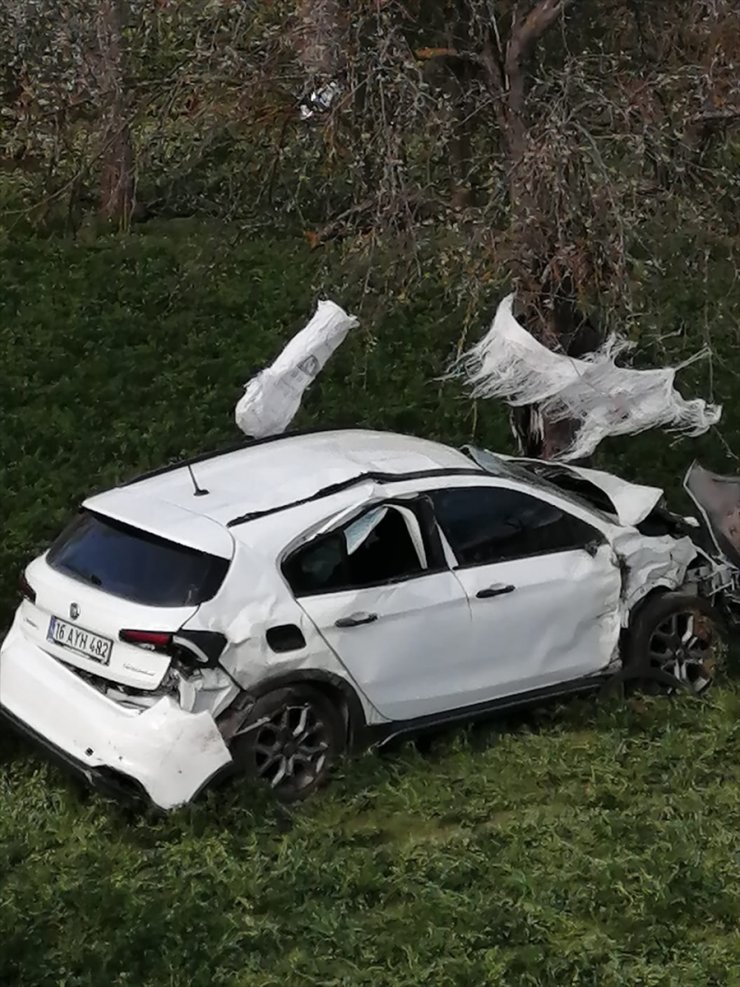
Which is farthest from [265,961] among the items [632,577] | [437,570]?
[632,577]

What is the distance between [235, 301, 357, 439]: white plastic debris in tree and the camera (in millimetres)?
7164

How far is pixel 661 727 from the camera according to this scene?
6551 millimetres

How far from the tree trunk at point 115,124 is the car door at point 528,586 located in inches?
146

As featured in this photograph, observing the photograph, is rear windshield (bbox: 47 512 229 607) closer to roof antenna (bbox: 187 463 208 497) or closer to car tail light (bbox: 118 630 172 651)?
car tail light (bbox: 118 630 172 651)

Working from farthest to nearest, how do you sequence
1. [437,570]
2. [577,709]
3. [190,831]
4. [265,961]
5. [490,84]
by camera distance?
[490,84] < [577,709] < [437,570] < [190,831] < [265,961]

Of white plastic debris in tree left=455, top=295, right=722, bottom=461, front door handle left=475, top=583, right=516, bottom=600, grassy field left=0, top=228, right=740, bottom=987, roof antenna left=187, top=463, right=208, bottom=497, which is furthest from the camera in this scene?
white plastic debris in tree left=455, top=295, right=722, bottom=461

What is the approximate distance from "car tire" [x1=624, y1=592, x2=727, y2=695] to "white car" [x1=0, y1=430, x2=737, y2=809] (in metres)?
0.02

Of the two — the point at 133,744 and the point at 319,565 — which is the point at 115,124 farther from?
the point at 133,744

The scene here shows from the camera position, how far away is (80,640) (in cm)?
575

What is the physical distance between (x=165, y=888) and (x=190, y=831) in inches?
15.4

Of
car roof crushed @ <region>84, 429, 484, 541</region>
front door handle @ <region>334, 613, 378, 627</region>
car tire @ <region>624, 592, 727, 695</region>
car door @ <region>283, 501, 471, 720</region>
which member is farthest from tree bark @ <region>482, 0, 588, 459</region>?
front door handle @ <region>334, 613, 378, 627</region>

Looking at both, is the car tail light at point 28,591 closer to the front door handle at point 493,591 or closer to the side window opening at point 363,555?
the side window opening at point 363,555

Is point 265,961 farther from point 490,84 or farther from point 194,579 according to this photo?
point 490,84

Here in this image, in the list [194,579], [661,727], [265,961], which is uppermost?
[194,579]
